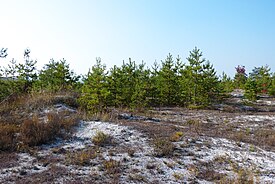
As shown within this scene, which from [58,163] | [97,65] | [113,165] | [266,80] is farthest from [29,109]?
[266,80]

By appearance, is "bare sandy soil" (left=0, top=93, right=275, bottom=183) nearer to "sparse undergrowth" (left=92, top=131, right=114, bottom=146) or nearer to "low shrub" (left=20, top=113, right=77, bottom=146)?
"sparse undergrowth" (left=92, top=131, right=114, bottom=146)

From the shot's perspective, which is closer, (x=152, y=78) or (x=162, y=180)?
(x=162, y=180)

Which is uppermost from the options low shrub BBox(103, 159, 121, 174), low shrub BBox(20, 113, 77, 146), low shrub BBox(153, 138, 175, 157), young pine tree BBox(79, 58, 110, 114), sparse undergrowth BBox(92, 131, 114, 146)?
young pine tree BBox(79, 58, 110, 114)

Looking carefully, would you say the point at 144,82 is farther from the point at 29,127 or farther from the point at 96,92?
the point at 29,127

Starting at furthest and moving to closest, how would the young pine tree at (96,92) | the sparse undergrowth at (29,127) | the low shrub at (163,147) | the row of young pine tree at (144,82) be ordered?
the row of young pine tree at (144,82) → the young pine tree at (96,92) → the sparse undergrowth at (29,127) → the low shrub at (163,147)

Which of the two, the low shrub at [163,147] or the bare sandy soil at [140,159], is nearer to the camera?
the bare sandy soil at [140,159]

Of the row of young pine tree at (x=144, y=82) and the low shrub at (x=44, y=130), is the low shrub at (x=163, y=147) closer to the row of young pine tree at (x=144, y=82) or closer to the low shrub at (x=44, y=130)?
the low shrub at (x=44, y=130)

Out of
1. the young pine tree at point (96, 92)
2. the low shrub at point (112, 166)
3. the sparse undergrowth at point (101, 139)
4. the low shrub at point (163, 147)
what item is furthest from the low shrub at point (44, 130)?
the young pine tree at point (96, 92)

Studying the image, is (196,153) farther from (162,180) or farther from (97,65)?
(97,65)

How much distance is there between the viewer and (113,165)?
6.14 metres

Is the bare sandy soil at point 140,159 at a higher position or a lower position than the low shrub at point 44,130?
lower

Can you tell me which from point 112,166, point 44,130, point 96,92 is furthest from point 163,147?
point 96,92

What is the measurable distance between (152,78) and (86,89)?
9961 millimetres

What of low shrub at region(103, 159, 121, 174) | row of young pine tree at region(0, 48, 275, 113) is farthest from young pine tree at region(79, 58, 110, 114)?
low shrub at region(103, 159, 121, 174)
